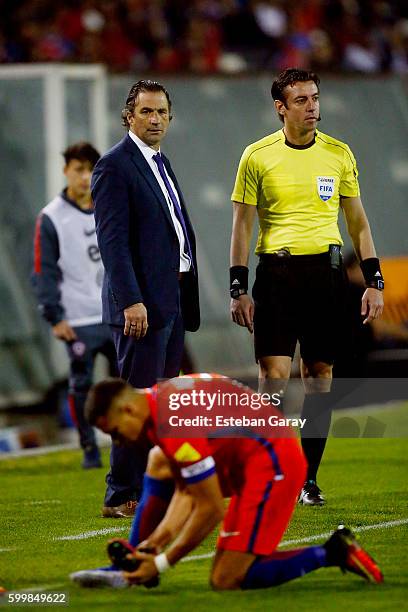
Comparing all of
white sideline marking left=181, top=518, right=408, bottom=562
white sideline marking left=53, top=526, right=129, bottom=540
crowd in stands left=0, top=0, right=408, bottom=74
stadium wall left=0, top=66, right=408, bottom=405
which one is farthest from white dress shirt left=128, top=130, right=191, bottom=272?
crowd in stands left=0, top=0, right=408, bottom=74

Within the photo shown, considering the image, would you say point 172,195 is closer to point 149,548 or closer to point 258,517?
point 258,517

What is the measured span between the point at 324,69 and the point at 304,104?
1006cm

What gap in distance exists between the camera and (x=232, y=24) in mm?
19844

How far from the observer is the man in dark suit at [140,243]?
27.0ft

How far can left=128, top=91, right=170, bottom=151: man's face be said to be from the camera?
27.3 ft

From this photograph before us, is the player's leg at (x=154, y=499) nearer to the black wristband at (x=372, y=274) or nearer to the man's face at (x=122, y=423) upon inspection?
the man's face at (x=122, y=423)

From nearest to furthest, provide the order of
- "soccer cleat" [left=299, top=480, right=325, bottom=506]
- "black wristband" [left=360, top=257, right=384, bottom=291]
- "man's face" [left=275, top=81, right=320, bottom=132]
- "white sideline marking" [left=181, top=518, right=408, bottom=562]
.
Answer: "white sideline marking" [left=181, top=518, right=408, bottom=562] → "man's face" [left=275, top=81, right=320, bottom=132] → "black wristband" [left=360, top=257, right=384, bottom=291] → "soccer cleat" [left=299, top=480, right=325, bottom=506]

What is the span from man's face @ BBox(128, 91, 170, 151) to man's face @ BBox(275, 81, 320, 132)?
2.35 feet

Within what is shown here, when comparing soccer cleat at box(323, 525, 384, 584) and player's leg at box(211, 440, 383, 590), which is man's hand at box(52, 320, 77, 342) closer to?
player's leg at box(211, 440, 383, 590)

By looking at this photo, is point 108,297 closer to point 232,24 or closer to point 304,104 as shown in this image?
point 304,104

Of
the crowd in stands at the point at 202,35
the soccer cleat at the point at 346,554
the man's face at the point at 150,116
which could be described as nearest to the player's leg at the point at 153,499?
the soccer cleat at the point at 346,554

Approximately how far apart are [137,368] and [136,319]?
0.34m

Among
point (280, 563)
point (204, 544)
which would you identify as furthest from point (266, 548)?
point (204, 544)

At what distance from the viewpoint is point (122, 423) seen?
611 cm
